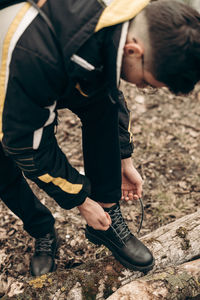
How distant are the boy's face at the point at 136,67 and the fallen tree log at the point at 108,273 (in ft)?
4.32

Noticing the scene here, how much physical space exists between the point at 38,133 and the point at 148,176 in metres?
2.16

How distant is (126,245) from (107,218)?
37 cm

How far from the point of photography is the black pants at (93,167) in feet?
6.18

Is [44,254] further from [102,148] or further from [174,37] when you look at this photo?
[174,37]

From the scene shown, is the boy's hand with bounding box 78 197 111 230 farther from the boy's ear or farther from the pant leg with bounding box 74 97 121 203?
the boy's ear

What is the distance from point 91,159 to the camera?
210 cm

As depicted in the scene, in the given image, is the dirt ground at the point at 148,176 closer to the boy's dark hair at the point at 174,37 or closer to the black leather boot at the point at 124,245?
the black leather boot at the point at 124,245

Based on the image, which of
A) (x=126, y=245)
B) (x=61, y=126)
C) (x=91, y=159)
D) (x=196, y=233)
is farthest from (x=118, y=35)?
(x=61, y=126)

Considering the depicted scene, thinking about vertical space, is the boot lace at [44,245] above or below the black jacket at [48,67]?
below

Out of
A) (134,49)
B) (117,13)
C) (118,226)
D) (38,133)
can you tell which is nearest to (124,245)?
(118,226)

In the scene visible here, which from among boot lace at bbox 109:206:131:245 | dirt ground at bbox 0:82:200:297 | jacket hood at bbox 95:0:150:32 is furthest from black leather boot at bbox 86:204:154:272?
jacket hood at bbox 95:0:150:32

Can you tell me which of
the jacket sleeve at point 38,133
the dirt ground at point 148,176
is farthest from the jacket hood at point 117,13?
the dirt ground at point 148,176

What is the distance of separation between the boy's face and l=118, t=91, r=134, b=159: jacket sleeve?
20.9 inches

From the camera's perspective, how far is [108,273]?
2.24 meters
